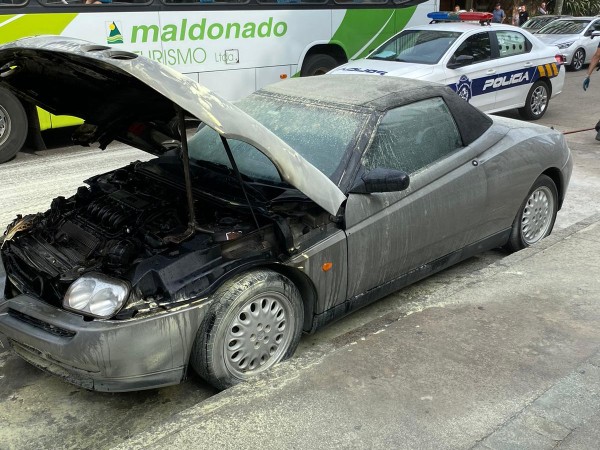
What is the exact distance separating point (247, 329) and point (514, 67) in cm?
912

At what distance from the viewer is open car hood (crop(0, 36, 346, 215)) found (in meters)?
3.07

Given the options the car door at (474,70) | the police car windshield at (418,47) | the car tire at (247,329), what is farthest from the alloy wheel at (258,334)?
the police car windshield at (418,47)

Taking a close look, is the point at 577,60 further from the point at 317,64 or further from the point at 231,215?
the point at 231,215

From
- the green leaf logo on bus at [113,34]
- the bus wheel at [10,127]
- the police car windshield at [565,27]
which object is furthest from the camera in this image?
the police car windshield at [565,27]

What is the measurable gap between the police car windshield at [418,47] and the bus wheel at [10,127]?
545cm

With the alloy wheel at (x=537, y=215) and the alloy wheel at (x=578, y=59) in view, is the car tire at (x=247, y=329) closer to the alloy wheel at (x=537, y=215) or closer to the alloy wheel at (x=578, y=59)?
the alloy wheel at (x=537, y=215)

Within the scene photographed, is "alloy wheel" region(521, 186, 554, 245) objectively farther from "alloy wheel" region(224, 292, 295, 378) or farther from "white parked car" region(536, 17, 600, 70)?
"white parked car" region(536, 17, 600, 70)

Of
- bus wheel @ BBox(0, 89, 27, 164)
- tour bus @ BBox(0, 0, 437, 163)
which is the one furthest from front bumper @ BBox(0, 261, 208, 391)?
tour bus @ BBox(0, 0, 437, 163)

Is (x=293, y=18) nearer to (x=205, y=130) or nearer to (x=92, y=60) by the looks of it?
(x=205, y=130)

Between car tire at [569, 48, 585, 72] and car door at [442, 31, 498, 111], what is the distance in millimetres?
9925

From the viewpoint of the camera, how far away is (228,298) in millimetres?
3369

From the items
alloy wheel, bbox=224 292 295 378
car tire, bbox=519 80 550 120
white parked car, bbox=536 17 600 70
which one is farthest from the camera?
white parked car, bbox=536 17 600 70

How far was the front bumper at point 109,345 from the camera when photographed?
124 inches

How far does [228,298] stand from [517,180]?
8.68 feet
